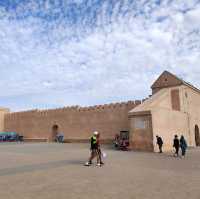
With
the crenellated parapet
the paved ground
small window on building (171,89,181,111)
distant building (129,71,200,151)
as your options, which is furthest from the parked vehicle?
the paved ground

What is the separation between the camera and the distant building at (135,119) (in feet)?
66.1

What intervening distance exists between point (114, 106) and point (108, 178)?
20.2m

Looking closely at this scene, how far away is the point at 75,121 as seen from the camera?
32031 millimetres

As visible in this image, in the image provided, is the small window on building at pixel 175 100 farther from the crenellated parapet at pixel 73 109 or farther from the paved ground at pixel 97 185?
the paved ground at pixel 97 185

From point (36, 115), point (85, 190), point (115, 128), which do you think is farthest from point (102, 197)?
point (36, 115)

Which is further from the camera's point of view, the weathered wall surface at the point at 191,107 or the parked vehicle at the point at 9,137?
the parked vehicle at the point at 9,137

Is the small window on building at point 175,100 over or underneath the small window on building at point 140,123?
over

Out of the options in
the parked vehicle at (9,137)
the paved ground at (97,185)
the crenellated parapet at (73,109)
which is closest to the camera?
the paved ground at (97,185)

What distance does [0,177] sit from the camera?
8.97 meters

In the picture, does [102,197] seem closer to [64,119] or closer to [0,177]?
[0,177]

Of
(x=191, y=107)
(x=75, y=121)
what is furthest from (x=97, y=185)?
(x=75, y=121)

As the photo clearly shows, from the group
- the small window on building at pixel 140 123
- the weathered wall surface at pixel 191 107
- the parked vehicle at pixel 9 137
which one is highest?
the weathered wall surface at pixel 191 107

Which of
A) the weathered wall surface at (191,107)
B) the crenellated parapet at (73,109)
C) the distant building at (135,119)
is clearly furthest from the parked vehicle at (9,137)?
the weathered wall surface at (191,107)

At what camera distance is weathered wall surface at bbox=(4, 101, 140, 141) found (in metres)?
28.4
